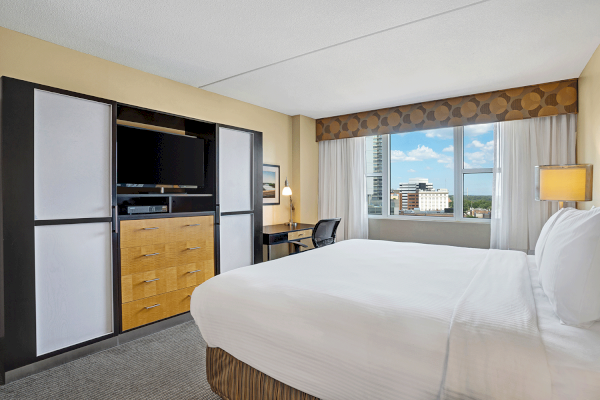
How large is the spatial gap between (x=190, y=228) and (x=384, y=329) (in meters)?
2.43

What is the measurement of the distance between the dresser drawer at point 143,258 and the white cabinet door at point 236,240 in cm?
67

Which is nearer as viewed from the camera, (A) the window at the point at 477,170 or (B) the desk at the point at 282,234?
(B) the desk at the point at 282,234

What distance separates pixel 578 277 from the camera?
4.21 feet

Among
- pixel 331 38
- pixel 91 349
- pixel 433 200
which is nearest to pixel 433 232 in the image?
pixel 433 200

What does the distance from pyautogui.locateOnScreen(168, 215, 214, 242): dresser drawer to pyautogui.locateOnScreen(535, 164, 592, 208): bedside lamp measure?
10.5 feet

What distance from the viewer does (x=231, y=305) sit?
1795mm

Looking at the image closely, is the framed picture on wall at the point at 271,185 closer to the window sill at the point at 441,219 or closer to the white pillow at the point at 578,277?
the window sill at the point at 441,219

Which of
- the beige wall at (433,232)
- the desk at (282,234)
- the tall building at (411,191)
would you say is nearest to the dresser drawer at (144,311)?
the desk at (282,234)

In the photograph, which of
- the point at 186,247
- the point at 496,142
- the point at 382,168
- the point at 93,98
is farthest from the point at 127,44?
the point at 496,142

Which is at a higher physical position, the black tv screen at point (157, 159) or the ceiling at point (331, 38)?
the ceiling at point (331, 38)

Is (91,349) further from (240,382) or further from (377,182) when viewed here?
(377,182)

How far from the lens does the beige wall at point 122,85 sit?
101 inches

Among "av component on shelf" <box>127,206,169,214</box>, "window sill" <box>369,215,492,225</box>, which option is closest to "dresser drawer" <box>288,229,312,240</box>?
"window sill" <box>369,215,492,225</box>

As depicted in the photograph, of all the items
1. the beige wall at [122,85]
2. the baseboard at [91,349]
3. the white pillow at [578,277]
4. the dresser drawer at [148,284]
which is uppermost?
the beige wall at [122,85]
